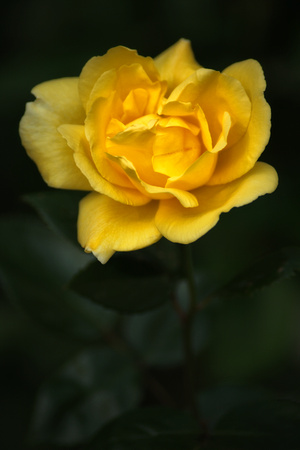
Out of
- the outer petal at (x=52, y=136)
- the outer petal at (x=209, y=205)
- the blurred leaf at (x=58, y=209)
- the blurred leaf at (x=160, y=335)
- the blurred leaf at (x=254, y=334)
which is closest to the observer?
the outer petal at (x=209, y=205)

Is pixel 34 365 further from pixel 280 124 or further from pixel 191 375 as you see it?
pixel 280 124

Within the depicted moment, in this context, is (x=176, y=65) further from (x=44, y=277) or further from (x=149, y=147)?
(x=44, y=277)

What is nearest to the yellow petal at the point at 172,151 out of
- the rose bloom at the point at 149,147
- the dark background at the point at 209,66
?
the rose bloom at the point at 149,147

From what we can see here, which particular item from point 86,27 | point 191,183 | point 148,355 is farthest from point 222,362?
point 86,27

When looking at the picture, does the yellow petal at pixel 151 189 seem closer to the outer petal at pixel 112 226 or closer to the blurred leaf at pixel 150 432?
the outer petal at pixel 112 226

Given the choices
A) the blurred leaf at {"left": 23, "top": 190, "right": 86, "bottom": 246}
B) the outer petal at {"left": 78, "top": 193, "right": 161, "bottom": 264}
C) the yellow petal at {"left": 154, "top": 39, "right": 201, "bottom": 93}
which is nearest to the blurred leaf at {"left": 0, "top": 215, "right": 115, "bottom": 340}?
the blurred leaf at {"left": 23, "top": 190, "right": 86, "bottom": 246}

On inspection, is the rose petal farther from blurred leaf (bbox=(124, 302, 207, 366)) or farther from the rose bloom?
blurred leaf (bbox=(124, 302, 207, 366))
